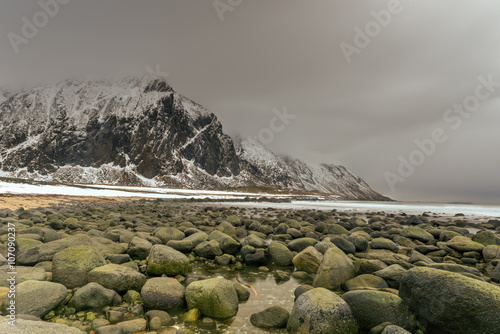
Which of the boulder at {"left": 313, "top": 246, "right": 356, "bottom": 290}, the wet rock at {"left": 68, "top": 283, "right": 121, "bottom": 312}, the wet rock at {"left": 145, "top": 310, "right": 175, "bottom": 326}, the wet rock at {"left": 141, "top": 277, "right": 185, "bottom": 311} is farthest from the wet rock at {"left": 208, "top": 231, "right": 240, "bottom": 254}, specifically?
the wet rock at {"left": 68, "top": 283, "right": 121, "bottom": 312}

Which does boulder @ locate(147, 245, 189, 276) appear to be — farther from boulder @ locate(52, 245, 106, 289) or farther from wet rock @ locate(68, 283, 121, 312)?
wet rock @ locate(68, 283, 121, 312)

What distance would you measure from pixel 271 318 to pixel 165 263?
3.56m

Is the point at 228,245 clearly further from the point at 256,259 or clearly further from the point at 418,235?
the point at 418,235

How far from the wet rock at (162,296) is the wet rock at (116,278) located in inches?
25.0

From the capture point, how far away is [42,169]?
12481cm

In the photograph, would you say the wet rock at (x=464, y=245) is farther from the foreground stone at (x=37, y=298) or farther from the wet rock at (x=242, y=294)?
the foreground stone at (x=37, y=298)

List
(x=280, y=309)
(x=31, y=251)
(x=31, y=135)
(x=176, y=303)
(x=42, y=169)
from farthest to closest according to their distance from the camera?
(x=31, y=135) → (x=42, y=169) → (x=31, y=251) → (x=176, y=303) → (x=280, y=309)

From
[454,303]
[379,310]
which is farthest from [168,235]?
[454,303]

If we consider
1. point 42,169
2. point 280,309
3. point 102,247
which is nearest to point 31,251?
point 102,247

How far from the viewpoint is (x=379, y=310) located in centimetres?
437

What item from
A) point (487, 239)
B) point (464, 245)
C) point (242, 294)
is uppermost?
point (487, 239)

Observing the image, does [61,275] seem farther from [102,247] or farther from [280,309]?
[280,309]

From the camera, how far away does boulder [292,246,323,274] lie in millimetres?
7655

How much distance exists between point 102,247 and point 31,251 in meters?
1.84
